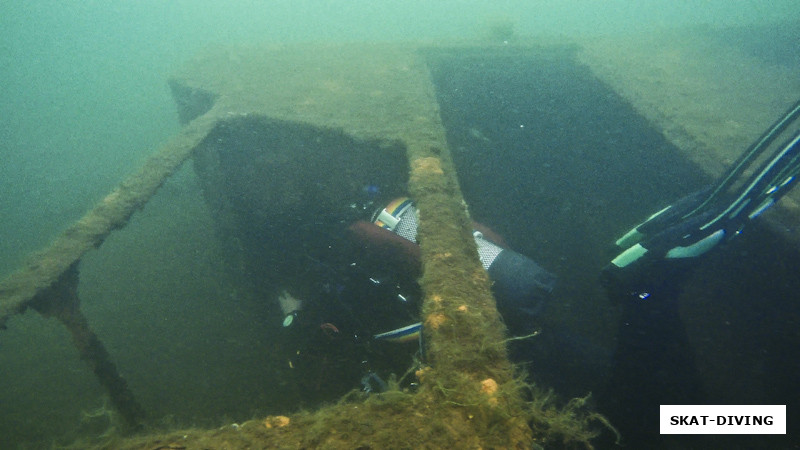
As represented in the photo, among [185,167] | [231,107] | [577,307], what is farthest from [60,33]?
[577,307]

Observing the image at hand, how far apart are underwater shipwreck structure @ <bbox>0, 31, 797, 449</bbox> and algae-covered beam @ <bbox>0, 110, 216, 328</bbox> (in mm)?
12

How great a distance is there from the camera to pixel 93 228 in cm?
330

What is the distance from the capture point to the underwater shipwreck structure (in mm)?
1494

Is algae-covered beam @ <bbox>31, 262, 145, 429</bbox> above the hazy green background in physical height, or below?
below

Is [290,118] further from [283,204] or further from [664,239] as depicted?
[664,239]

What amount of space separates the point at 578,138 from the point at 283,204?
609 centimetres

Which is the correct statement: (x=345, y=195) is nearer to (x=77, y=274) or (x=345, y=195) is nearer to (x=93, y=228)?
(x=93, y=228)

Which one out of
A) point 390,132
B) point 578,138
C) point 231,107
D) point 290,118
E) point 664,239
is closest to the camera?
point 664,239

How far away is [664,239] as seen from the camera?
3457 millimetres

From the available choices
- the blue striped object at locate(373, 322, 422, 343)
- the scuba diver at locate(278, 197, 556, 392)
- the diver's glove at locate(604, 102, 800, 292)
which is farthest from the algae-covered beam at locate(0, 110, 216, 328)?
the diver's glove at locate(604, 102, 800, 292)

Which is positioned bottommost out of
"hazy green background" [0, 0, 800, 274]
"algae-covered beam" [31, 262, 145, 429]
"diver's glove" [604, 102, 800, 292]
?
"algae-covered beam" [31, 262, 145, 429]

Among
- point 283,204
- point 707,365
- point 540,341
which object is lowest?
→ point 707,365

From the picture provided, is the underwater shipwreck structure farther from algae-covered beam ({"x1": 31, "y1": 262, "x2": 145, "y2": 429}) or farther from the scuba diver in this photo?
the scuba diver

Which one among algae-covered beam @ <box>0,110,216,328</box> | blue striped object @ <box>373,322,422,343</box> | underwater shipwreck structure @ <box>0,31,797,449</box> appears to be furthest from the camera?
blue striped object @ <box>373,322,422,343</box>
